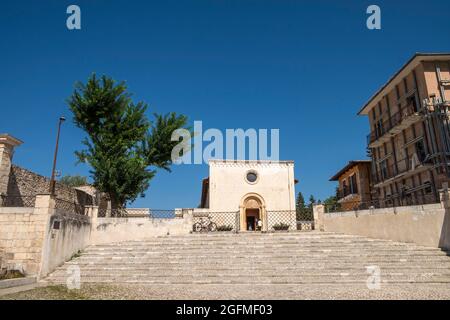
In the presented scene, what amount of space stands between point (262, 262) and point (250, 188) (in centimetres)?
1549

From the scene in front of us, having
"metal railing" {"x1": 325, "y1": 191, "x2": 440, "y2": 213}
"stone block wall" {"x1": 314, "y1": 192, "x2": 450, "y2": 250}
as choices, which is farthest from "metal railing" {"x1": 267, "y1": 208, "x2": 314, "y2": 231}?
"stone block wall" {"x1": 314, "y1": 192, "x2": 450, "y2": 250}

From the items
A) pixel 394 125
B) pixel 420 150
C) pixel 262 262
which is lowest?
pixel 262 262

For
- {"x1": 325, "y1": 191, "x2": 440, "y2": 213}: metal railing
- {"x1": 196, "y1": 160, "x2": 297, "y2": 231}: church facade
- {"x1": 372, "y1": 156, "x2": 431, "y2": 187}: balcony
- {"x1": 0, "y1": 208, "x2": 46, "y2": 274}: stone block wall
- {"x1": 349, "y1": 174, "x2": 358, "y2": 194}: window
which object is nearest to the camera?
{"x1": 0, "y1": 208, "x2": 46, "y2": 274}: stone block wall

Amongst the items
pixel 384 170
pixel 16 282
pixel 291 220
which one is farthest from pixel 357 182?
pixel 16 282

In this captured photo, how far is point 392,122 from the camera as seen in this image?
22922mm

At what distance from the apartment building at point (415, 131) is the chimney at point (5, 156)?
20.6 metres

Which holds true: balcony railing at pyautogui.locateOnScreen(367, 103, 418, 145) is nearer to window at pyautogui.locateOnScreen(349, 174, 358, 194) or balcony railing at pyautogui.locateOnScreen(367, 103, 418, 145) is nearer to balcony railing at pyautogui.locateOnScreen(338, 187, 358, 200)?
window at pyautogui.locateOnScreen(349, 174, 358, 194)

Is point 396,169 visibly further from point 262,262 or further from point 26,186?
point 26,186

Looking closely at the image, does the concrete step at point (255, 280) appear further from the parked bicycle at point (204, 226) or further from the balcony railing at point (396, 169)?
the balcony railing at point (396, 169)

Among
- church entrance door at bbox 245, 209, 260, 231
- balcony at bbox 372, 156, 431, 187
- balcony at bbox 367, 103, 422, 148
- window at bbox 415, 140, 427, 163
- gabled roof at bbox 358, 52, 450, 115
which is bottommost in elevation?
church entrance door at bbox 245, 209, 260, 231

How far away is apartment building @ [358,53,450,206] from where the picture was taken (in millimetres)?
18391

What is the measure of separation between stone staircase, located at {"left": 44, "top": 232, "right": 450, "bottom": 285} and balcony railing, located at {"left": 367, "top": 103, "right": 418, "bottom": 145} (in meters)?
12.0

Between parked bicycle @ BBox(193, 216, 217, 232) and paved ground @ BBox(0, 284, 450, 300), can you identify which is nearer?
paved ground @ BBox(0, 284, 450, 300)
